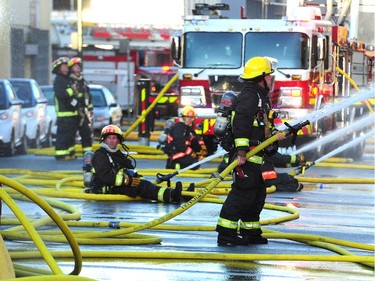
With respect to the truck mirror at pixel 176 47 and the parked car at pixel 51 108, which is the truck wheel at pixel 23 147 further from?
the truck mirror at pixel 176 47

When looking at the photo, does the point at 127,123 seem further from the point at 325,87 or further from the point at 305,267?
the point at 305,267

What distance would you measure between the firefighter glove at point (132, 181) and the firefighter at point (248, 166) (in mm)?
2682

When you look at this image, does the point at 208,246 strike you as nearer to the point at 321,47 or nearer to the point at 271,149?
the point at 271,149

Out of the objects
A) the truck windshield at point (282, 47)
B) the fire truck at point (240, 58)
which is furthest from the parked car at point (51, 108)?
the truck windshield at point (282, 47)

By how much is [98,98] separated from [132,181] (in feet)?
53.5

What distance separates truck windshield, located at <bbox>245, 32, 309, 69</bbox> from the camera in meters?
19.9

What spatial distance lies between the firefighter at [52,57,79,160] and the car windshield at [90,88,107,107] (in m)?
8.64

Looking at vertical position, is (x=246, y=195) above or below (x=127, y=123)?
above

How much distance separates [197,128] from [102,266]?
11050 mm

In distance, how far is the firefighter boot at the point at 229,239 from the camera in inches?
397

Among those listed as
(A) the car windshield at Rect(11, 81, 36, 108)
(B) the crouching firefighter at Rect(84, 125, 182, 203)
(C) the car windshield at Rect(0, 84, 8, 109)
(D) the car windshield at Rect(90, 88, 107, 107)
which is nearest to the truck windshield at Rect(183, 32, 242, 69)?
(C) the car windshield at Rect(0, 84, 8, 109)

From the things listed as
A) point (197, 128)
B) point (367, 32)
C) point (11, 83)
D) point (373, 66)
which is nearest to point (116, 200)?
point (197, 128)

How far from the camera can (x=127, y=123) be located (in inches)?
1379

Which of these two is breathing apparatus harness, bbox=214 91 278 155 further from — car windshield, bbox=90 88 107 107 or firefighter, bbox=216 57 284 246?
car windshield, bbox=90 88 107 107
